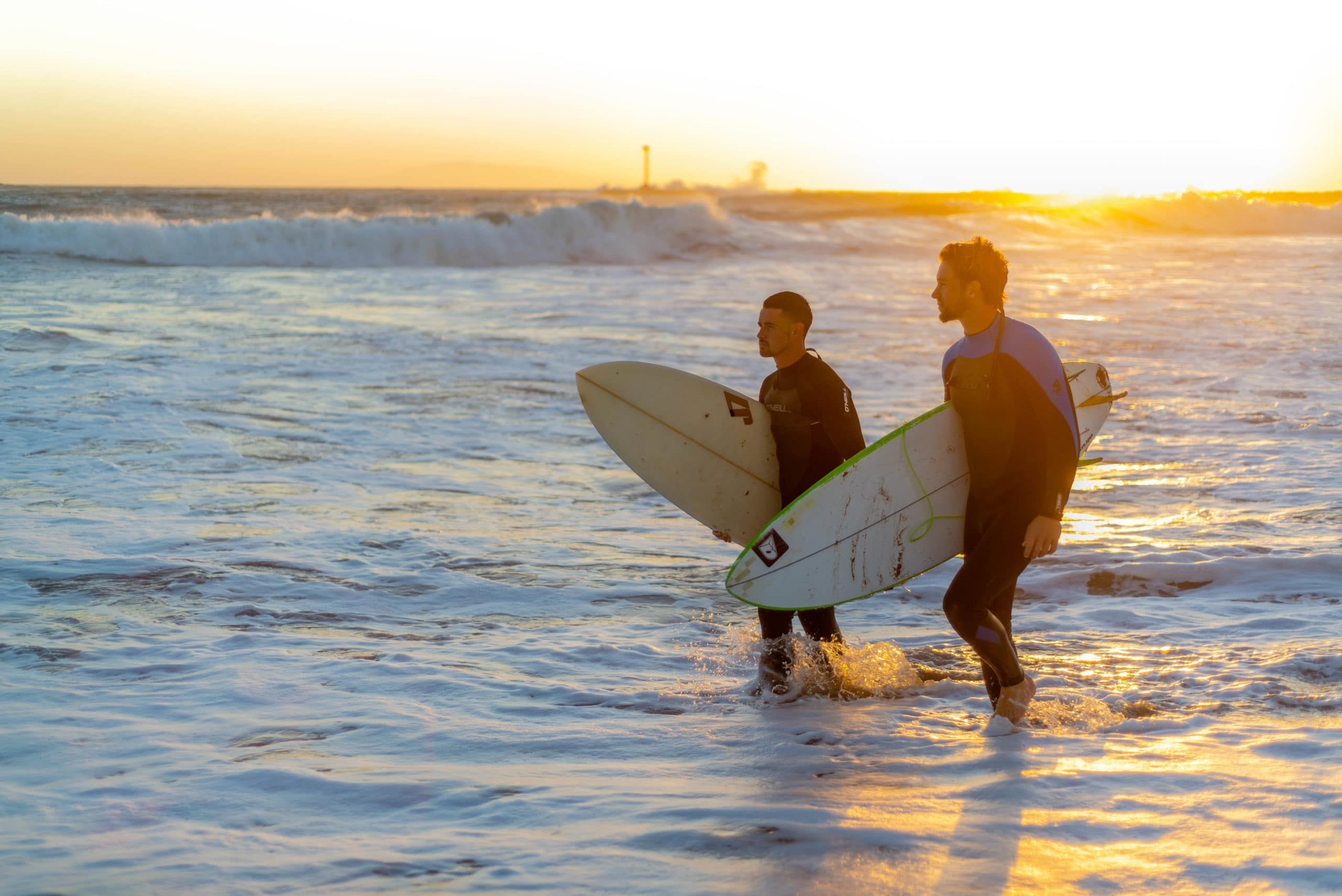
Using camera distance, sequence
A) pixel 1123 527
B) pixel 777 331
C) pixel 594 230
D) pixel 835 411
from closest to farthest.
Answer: pixel 777 331, pixel 835 411, pixel 1123 527, pixel 594 230

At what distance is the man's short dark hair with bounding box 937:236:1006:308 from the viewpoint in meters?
3.26

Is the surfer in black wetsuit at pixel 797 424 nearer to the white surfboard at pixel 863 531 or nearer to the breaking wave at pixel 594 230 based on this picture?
the white surfboard at pixel 863 531

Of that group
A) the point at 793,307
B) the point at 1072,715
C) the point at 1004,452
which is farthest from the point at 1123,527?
the point at 793,307

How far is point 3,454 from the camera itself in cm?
766

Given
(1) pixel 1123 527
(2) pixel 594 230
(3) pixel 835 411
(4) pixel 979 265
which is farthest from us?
(2) pixel 594 230

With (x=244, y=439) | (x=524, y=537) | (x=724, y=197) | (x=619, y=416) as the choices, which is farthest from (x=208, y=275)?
(x=724, y=197)

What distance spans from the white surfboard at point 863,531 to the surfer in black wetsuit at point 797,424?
9 centimetres

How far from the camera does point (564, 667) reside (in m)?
4.39

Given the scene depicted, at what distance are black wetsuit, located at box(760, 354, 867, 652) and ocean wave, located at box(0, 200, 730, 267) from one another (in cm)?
2426

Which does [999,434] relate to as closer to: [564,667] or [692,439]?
[692,439]

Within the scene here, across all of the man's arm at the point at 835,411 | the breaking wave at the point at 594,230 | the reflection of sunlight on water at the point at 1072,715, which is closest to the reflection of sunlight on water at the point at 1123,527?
the reflection of sunlight on water at the point at 1072,715

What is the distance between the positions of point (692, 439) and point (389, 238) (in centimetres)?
2595

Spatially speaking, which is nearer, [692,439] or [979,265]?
[979,265]

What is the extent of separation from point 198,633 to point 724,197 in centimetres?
6946
